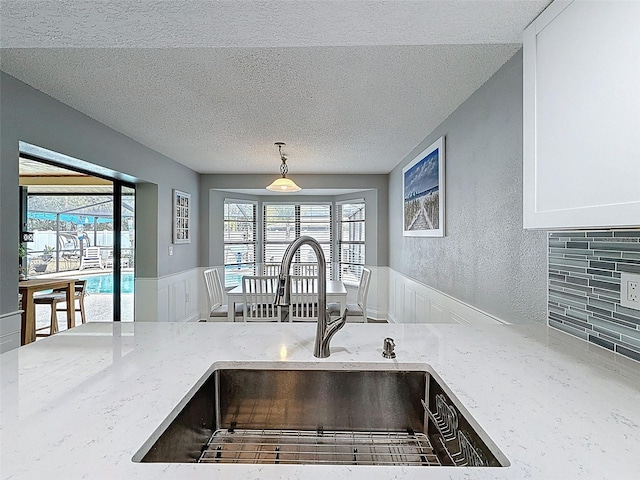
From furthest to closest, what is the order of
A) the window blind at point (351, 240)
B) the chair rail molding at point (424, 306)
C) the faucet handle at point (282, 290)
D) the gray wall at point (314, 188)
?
the window blind at point (351, 240) < the gray wall at point (314, 188) < the chair rail molding at point (424, 306) < the faucet handle at point (282, 290)

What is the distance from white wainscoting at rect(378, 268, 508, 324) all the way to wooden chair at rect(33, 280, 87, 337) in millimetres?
3218

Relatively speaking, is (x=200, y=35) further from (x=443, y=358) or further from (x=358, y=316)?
(x=358, y=316)

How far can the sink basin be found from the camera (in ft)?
3.19

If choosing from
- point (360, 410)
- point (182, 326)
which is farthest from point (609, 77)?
point (182, 326)

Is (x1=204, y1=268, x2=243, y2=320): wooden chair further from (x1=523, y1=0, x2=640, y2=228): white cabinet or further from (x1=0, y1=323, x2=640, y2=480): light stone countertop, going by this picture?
(x1=523, y1=0, x2=640, y2=228): white cabinet

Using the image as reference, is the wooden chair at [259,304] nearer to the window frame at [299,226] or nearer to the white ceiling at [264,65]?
the white ceiling at [264,65]

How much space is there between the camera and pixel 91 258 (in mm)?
3670

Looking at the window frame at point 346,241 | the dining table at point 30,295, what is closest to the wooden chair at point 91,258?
the dining table at point 30,295

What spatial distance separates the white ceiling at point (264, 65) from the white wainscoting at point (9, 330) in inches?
57.7

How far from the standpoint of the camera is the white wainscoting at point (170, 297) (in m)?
4.30

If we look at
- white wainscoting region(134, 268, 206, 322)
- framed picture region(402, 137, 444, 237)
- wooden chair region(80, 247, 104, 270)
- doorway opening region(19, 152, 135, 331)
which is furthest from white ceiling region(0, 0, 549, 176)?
white wainscoting region(134, 268, 206, 322)

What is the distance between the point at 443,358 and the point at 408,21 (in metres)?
1.12

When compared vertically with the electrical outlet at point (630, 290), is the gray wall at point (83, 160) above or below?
above

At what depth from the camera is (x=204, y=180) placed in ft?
18.8
